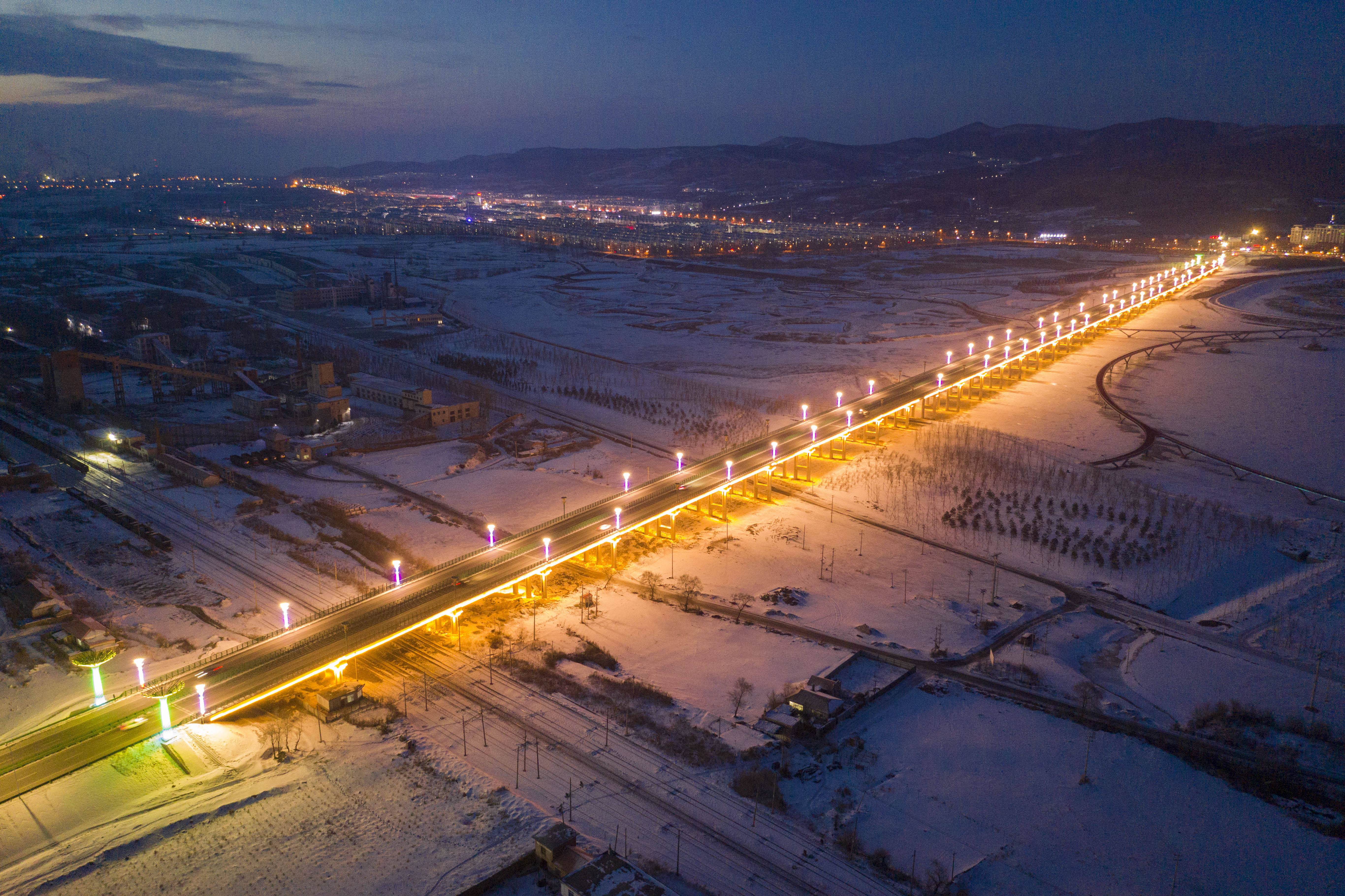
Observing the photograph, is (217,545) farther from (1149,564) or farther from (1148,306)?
(1148,306)

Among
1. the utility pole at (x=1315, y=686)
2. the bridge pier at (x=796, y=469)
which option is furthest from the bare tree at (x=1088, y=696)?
the bridge pier at (x=796, y=469)

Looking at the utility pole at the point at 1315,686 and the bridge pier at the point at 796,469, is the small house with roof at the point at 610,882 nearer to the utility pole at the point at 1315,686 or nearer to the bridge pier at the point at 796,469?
the utility pole at the point at 1315,686

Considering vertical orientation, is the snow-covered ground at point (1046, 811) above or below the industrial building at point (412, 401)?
below

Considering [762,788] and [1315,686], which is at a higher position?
[1315,686]

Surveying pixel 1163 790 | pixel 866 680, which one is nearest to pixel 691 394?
pixel 866 680

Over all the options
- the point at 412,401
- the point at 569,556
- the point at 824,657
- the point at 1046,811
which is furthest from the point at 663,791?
the point at 412,401

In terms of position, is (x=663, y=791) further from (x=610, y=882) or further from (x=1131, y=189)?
(x=1131, y=189)
